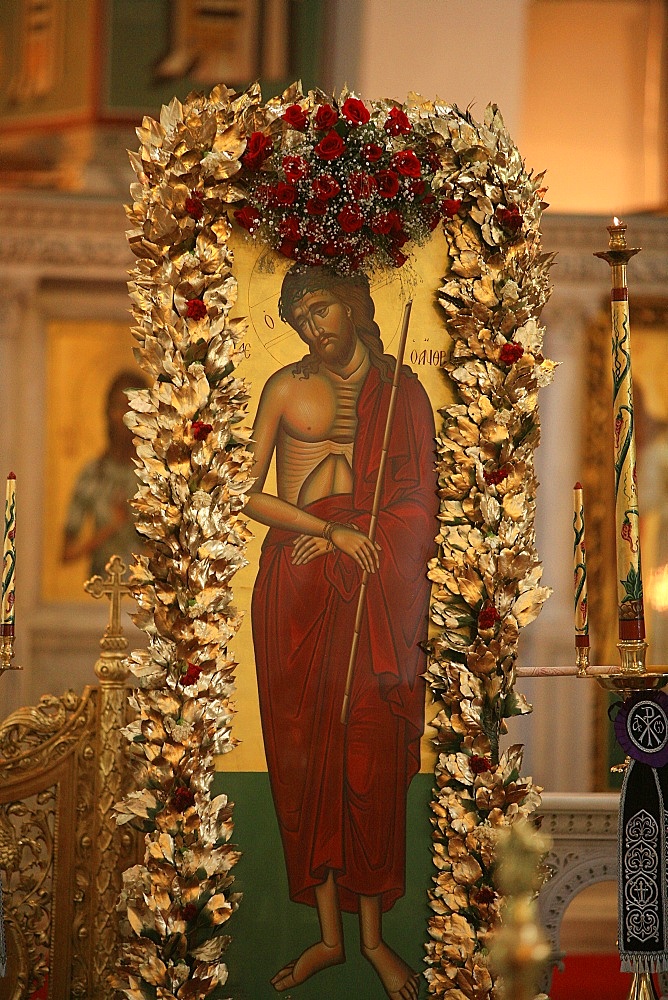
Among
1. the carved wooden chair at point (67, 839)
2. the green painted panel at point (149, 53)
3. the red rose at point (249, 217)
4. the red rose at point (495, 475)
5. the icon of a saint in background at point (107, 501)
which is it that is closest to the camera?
the red rose at point (249, 217)

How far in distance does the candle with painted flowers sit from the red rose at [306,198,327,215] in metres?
1.02

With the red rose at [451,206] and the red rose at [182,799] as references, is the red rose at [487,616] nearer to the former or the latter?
the red rose at [182,799]

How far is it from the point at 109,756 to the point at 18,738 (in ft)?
1.12

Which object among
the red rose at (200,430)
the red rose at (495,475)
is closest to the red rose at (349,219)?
the red rose at (200,430)

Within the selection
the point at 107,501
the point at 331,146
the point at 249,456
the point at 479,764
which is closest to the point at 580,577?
the point at 479,764

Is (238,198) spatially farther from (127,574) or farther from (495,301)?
(127,574)

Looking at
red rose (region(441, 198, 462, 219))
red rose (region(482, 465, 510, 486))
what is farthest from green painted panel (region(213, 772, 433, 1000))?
red rose (region(441, 198, 462, 219))

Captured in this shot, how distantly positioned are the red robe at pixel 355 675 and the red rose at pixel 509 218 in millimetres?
667

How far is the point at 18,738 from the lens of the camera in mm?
4504

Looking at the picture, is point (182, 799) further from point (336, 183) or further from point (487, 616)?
point (336, 183)

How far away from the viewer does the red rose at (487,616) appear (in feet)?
14.0

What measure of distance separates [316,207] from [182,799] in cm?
208

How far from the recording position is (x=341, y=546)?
170 inches

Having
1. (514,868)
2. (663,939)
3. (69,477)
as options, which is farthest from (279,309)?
(69,477)
